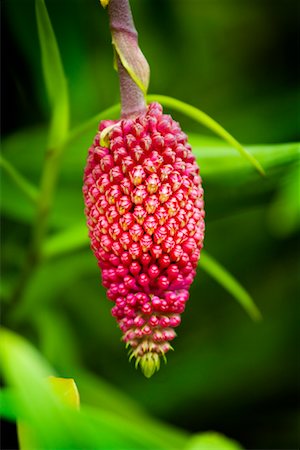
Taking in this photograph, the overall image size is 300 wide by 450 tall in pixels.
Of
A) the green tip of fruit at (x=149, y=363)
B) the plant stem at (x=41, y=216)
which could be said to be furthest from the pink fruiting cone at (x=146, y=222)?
the plant stem at (x=41, y=216)

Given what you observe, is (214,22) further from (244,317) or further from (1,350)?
(1,350)

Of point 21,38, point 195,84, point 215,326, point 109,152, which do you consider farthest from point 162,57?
point 109,152

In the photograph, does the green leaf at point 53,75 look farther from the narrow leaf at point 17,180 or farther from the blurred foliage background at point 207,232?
the blurred foliage background at point 207,232

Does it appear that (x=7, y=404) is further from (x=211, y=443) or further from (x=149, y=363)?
(x=211, y=443)

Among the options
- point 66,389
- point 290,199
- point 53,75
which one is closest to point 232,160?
point 290,199

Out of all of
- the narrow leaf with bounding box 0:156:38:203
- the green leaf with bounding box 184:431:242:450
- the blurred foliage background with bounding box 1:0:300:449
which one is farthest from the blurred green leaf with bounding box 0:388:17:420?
the blurred foliage background with bounding box 1:0:300:449

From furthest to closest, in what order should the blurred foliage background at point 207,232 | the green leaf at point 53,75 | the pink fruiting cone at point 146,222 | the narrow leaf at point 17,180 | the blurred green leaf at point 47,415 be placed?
1. the blurred foliage background at point 207,232
2. the narrow leaf at point 17,180
3. the green leaf at point 53,75
4. the pink fruiting cone at point 146,222
5. the blurred green leaf at point 47,415

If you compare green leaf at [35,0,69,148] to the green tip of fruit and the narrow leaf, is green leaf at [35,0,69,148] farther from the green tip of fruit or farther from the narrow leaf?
the green tip of fruit
